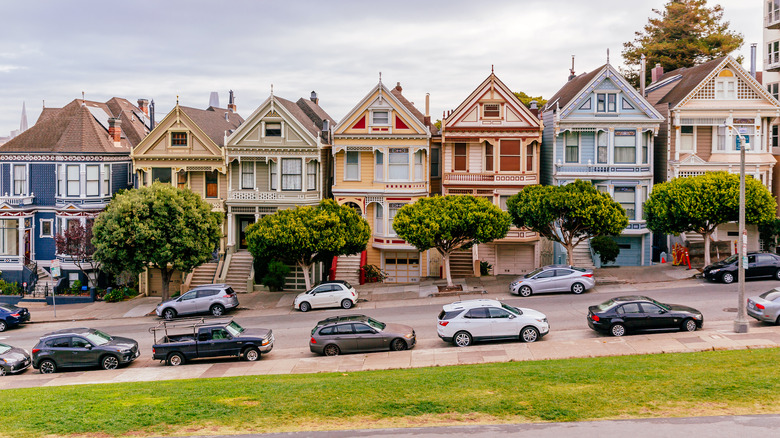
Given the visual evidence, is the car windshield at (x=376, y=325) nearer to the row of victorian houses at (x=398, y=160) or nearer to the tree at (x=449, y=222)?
the tree at (x=449, y=222)

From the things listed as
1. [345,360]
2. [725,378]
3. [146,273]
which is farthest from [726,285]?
[146,273]

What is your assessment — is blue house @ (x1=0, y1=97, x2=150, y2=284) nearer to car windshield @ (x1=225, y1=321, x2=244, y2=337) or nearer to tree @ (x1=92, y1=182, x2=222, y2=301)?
tree @ (x1=92, y1=182, x2=222, y2=301)

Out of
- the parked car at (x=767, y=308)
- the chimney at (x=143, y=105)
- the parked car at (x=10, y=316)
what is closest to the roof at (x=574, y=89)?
the parked car at (x=767, y=308)

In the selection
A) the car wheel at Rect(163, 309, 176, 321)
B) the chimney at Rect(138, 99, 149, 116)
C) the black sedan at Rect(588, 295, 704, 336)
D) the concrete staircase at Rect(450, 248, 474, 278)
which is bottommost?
the car wheel at Rect(163, 309, 176, 321)

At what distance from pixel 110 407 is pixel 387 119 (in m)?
27.2

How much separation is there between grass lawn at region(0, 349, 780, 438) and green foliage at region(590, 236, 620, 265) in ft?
61.5

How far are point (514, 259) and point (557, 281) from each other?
28.2 feet

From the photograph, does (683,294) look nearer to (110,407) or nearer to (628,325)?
(628,325)

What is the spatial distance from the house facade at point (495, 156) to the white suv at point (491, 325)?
15.4 metres

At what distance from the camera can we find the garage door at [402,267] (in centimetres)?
4162

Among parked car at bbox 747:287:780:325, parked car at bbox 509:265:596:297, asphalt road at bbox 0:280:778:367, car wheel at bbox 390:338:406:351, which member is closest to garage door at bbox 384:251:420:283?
asphalt road at bbox 0:280:778:367

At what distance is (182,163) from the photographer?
42.4 metres

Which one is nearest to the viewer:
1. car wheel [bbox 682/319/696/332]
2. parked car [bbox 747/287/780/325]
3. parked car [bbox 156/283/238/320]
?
A: car wheel [bbox 682/319/696/332]

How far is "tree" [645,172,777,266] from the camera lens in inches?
1347
